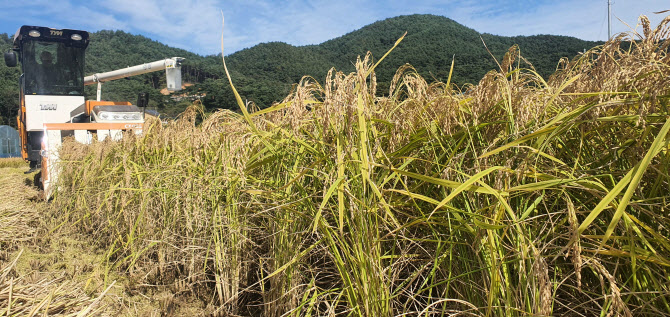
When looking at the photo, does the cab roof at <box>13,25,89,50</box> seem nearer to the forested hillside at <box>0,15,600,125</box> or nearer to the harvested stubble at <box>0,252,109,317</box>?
the forested hillside at <box>0,15,600,125</box>

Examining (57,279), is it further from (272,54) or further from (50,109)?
(272,54)

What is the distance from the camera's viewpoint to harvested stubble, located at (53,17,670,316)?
112 cm

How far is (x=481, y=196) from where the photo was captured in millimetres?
1358

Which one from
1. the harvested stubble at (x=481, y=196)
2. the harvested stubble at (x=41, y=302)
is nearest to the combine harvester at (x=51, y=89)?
the harvested stubble at (x=41, y=302)

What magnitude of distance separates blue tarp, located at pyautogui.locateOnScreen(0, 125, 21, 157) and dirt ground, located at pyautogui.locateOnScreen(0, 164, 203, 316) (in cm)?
1829

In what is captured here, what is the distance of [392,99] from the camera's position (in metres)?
1.90

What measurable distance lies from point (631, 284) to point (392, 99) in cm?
116

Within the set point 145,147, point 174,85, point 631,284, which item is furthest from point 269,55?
point 631,284

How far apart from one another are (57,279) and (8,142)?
21.9 m

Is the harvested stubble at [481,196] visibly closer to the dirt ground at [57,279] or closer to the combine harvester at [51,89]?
the dirt ground at [57,279]

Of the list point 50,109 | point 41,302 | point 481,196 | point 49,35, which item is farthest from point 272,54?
point 481,196

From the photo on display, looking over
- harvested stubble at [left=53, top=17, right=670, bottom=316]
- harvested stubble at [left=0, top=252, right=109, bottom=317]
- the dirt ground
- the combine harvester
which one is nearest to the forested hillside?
the combine harvester

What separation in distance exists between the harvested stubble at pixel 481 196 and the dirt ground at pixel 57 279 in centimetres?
61

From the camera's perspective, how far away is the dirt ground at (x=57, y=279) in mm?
1888
